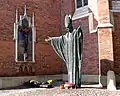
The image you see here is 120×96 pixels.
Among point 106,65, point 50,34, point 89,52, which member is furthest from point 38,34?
point 106,65

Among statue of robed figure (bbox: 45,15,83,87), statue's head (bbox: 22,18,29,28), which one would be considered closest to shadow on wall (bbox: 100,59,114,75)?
statue of robed figure (bbox: 45,15,83,87)

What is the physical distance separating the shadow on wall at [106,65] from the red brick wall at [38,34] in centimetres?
442

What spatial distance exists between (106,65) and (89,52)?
2468mm

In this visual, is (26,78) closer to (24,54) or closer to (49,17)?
(24,54)

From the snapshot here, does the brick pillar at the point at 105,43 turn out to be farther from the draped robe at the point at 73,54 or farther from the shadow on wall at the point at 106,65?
the draped robe at the point at 73,54

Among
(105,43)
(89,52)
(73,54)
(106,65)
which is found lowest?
(106,65)

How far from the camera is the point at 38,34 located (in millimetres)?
15211

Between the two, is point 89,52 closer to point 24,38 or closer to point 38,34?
point 38,34

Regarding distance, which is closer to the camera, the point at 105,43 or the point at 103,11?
the point at 105,43

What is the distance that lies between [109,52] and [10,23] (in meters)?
6.29

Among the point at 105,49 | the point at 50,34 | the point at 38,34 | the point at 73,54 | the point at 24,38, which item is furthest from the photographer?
the point at 50,34

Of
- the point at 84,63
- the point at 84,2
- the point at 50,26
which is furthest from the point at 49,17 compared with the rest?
the point at 84,63

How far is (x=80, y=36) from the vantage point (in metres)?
11.0

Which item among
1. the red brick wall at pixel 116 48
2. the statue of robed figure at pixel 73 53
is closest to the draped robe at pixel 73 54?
the statue of robed figure at pixel 73 53
